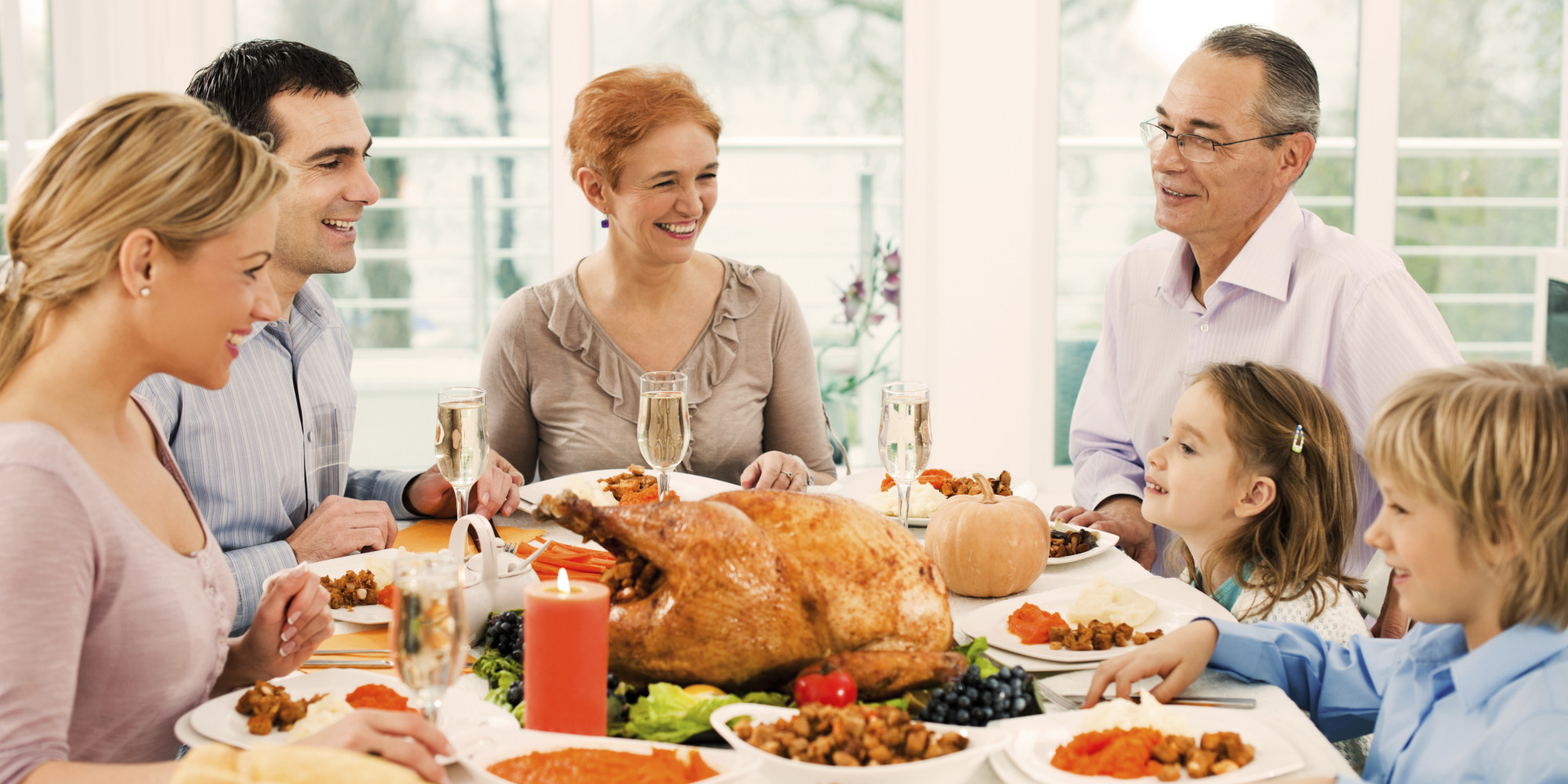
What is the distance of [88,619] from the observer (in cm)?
119

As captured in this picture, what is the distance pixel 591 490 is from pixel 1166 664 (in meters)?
1.21

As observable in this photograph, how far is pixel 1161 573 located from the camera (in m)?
2.51

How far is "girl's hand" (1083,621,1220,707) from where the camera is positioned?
1.37 meters

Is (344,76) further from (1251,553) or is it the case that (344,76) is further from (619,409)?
(1251,553)

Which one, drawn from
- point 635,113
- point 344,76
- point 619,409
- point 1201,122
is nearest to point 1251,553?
point 1201,122

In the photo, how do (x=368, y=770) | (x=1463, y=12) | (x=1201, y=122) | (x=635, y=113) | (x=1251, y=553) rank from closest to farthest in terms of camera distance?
1. (x=368, y=770)
2. (x=1251, y=553)
3. (x=1201, y=122)
4. (x=635, y=113)
5. (x=1463, y=12)

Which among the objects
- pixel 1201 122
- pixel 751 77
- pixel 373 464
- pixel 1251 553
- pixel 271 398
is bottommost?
pixel 373 464

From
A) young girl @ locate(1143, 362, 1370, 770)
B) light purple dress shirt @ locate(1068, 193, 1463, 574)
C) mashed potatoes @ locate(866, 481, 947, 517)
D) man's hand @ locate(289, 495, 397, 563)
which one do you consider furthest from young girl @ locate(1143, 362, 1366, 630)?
man's hand @ locate(289, 495, 397, 563)

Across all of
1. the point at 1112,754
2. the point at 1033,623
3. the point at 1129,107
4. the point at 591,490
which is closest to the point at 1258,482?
the point at 1033,623

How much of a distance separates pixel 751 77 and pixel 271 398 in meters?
3.15

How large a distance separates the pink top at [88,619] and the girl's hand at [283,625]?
0.12ft

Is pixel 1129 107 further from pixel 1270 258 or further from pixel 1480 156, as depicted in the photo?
pixel 1270 258

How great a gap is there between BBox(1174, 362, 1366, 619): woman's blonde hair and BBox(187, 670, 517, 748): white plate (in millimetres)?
1270

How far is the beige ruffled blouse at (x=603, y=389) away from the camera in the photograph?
2.79m
